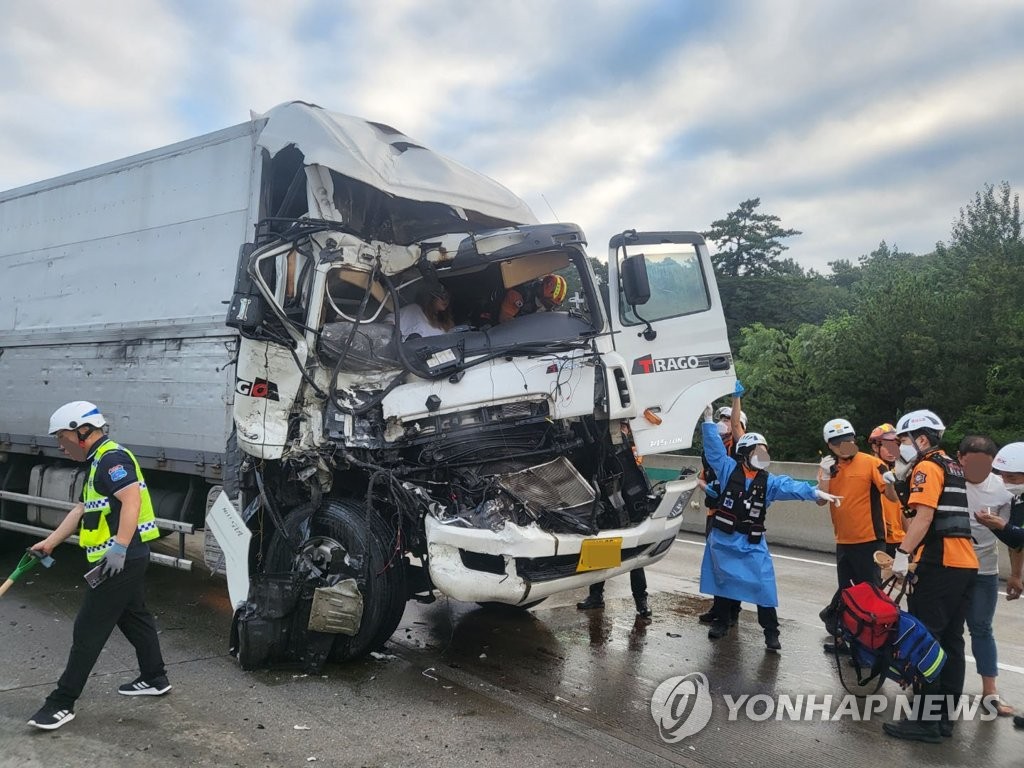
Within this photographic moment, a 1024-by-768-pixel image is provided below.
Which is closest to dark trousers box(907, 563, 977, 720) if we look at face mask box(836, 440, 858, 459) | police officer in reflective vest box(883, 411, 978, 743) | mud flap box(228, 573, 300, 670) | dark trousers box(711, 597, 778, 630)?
police officer in reflective vest box(883, 411, 978, 743)

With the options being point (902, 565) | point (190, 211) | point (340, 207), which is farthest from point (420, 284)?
point (902, 565)

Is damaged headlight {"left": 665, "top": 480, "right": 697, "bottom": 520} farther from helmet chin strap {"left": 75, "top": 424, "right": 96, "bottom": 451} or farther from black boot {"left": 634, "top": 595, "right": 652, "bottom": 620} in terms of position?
helmet chin strap {"left": 75, "top": 424, "right": 96, "bottom": 451}

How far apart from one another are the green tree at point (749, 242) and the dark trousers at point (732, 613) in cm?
4093

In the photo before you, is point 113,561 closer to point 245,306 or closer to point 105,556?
point 105,556

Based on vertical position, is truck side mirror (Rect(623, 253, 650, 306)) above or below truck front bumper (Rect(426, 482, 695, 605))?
above

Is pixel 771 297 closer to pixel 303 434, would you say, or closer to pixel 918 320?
pixel 918 320

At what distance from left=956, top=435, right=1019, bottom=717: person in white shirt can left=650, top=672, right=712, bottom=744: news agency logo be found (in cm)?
154

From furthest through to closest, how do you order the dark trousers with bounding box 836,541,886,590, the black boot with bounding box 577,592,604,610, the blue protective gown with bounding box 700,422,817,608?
the black boot with bounding box 577,592,604,610 < the blue protective gown with bounding box 700,422,817,608 < the dark trousers with bounding box 836,541,886,590

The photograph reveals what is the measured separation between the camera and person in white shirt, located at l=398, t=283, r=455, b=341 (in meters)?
5.40

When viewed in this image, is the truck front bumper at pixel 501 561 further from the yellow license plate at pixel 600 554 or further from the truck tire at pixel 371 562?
the truck tire at pixel 371 562

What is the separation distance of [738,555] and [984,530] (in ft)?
5.44

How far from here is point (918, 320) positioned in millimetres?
17969

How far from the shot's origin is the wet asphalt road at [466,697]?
12.4 feet

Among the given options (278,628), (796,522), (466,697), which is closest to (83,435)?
(278,628)
